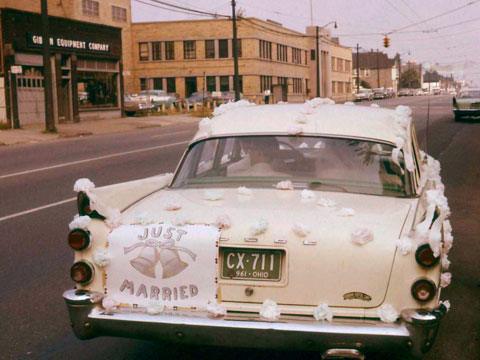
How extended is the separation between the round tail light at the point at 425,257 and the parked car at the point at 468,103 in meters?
31.9

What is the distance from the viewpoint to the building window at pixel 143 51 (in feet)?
226

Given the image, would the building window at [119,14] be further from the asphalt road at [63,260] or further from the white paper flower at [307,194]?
the white paper flower at [307,194]

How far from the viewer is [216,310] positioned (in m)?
3.77

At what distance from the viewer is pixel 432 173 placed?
5789 millimetres

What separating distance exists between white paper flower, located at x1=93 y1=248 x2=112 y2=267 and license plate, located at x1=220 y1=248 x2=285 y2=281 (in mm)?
676

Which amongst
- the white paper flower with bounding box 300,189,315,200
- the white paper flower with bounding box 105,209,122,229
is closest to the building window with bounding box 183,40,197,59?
the white paper flower with bounding box 300,189,315,200

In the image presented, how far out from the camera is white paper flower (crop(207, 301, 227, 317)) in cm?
377

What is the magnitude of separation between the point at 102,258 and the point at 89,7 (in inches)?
2255

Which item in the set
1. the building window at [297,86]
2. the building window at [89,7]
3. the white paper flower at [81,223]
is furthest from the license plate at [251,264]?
the building window at [297,86]

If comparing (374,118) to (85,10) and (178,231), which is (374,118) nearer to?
(178,231)

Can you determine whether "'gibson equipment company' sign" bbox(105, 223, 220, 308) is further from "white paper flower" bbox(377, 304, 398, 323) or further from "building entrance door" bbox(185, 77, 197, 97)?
"building entrance door" bbox(185, 77, 197, 97)

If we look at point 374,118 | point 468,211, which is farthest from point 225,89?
point 374,118

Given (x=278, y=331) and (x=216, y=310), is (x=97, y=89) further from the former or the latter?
(x=278, y=331)

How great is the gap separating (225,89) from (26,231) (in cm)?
5976
